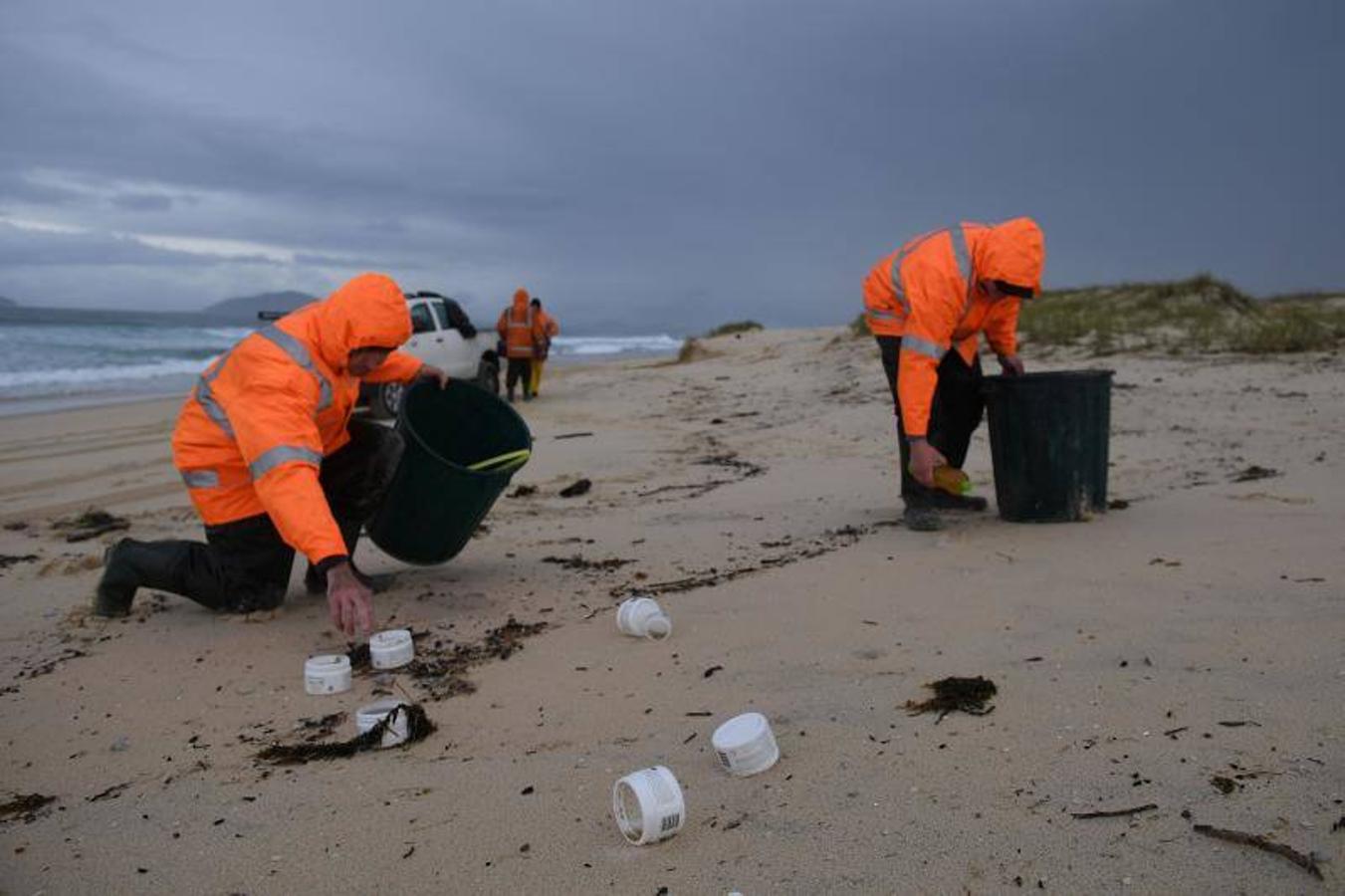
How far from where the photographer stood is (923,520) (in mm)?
5133

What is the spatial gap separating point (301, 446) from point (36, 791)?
125 cm

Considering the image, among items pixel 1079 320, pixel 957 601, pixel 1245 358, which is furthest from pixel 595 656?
pixel 1079 320

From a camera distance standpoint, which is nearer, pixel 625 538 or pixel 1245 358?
pixel 625 538

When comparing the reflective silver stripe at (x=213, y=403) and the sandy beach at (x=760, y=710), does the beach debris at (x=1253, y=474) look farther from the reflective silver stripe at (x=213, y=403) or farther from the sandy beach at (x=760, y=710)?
the reflective silver stripe at (x=213, y=403)

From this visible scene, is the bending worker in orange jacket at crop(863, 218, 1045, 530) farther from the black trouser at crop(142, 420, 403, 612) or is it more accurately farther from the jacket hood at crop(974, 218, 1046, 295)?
the black trouser at crop(142, 420, 403, 612)

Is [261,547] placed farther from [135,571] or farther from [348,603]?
[348,603]

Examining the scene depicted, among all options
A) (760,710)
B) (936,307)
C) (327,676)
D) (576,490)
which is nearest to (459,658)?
(327,676)

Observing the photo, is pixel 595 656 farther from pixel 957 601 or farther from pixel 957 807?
pixel 957 807

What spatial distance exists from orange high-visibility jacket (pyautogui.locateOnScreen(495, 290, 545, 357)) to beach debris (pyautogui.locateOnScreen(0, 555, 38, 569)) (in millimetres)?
9333

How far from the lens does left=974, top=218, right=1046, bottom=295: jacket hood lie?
475cm

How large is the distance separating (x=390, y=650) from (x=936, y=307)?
2.61 m

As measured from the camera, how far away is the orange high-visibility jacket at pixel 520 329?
14.7 m

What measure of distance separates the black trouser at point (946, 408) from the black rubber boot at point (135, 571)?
3106 mm

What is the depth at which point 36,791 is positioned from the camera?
2.81 meters
